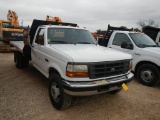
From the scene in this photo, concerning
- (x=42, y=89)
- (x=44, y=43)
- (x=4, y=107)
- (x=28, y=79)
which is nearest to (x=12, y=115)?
(x=4, y=107)

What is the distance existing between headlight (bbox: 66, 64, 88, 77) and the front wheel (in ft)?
10.3

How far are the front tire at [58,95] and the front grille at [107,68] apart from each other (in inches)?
27.5

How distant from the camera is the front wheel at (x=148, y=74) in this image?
Answer: 5.27 meters

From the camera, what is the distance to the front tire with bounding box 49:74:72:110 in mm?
3406

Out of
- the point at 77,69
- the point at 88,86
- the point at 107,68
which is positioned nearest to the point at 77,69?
the point at 77,69

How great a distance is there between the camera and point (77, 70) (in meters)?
3.13

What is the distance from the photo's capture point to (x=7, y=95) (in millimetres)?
4320

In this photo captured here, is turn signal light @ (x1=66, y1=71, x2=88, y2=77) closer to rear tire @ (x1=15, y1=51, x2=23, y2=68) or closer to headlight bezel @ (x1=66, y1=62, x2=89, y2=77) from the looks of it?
headlight bezel @ (x1=66, y1=62, x2=89, y2=77)

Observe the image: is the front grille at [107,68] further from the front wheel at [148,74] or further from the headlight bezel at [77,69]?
the front wheel at [148,74]

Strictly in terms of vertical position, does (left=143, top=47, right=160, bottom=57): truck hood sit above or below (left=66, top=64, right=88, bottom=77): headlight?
above

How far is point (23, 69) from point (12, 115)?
386 centimetres

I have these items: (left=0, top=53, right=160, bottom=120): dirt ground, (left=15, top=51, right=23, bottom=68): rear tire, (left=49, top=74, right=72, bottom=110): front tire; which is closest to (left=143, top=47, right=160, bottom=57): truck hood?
(left=0, top=53, right=160, bottom=120): dirt ground

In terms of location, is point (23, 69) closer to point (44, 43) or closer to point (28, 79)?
point (28, 79)

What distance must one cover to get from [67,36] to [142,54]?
2727 mm
